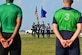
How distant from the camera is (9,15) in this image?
876 centimetres

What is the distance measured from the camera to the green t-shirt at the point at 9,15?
8.72 meters

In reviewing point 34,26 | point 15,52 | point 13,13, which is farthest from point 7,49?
point 34,26

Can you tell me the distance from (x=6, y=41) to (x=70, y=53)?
137cm

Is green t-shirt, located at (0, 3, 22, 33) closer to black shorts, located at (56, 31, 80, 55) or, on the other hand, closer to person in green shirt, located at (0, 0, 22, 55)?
person in green shirt, located at (0, 0, 22, 55)

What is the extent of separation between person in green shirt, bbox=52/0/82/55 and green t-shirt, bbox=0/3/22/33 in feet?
2.75

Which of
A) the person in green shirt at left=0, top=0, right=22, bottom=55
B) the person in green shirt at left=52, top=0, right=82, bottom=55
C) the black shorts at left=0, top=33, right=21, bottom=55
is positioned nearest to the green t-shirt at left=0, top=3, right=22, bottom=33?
the person in green shirt at left=0, top=0, right=22, bottom=55

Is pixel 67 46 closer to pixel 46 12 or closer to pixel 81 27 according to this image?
pixel 81 27

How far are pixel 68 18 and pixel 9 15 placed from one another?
1266 millimetres

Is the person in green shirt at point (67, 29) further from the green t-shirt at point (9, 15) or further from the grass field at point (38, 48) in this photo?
the grass field at point (38, 48)

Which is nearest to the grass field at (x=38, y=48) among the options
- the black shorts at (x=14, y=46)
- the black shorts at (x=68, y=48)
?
the black shorts at (x=14, y=46)

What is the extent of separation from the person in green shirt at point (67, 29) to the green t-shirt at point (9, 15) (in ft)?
→ 2.75

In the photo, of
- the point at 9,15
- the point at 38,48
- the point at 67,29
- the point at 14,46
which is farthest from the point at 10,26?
the point at 38,48

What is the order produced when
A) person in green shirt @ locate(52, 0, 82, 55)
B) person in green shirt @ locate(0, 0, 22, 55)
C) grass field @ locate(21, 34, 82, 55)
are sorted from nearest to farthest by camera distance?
1. person in green shirt @ locate(52, 0, 82, 55)
2. person in green shirt @ locate(0, 0, 22, 55)
3. grass field @ locate(21, 34, 82, 55)

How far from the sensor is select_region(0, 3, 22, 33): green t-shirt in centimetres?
872
